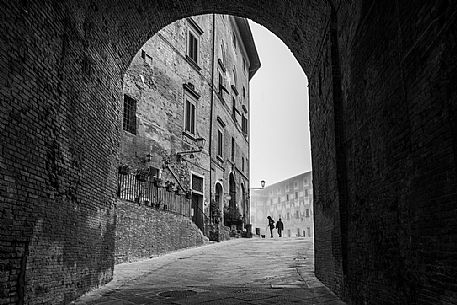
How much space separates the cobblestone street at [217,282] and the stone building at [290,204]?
40.7 metres

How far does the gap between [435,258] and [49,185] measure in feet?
14.3

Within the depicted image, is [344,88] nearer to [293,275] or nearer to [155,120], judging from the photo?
[293,275]

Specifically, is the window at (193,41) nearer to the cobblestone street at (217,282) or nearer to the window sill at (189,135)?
the window sill at (189,135)

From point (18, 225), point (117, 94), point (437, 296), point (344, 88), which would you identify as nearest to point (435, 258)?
point (437, 296)

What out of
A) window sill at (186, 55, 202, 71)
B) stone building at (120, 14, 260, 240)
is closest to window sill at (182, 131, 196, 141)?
stone building at (120, 14, 260, 240)

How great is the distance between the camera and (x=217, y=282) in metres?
8.41

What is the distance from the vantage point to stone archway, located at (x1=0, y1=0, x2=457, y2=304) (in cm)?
330

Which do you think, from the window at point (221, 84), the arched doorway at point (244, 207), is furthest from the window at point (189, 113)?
the arched doorway at point (244, 207)

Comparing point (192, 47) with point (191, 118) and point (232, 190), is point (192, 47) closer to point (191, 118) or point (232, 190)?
point (191, 118)

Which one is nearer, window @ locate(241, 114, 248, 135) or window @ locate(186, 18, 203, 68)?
window @ locate(186, 18, 203, 68)

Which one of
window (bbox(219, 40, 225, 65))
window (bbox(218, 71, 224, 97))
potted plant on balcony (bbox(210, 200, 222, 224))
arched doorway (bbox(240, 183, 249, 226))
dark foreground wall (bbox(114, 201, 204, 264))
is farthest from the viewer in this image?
arched doorway (bbox(240, 183, 249, 226))

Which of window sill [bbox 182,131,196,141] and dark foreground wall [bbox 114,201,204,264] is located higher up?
window sill [bbox 182,131,196,141]

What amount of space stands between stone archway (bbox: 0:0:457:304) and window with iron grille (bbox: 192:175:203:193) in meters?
11.1

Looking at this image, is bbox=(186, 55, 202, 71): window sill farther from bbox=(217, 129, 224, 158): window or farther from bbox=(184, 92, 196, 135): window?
bbox=(217, 129, 224, 158): window
